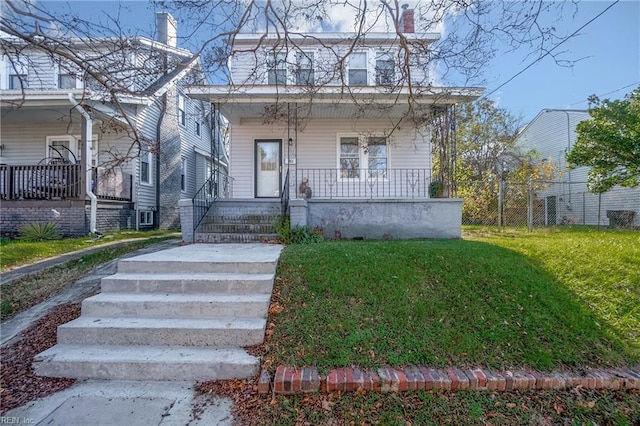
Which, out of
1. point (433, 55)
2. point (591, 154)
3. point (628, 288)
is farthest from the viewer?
point (591, 154)

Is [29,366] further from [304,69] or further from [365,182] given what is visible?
[365,182]

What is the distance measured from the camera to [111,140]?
11.2m

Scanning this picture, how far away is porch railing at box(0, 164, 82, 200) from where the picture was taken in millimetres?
9062

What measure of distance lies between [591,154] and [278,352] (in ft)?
38.3

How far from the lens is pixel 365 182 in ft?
32.1

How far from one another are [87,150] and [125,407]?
9.04 meters

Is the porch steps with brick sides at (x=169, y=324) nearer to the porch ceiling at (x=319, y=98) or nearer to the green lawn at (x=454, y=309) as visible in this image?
the green lawn at (x=454, y=309)

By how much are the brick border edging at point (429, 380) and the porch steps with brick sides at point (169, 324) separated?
1.34 ft

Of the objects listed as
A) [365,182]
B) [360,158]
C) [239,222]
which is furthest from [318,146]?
[239,222]

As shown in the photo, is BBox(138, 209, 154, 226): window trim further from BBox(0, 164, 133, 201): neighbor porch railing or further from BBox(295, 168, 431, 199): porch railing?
BBox(295, 168, 431, 199): porch railing

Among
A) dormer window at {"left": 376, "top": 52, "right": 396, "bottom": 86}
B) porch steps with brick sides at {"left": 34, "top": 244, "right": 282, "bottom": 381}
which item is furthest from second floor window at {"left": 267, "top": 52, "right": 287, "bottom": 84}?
porch steps with brick sides at {"left": 34, "top": 244, "right": 282, "bottom": 381}

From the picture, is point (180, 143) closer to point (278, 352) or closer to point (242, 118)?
point (242, 118)

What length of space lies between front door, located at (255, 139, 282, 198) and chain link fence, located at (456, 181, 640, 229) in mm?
8068

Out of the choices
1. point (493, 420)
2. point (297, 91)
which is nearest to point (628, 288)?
point (493, 420)
